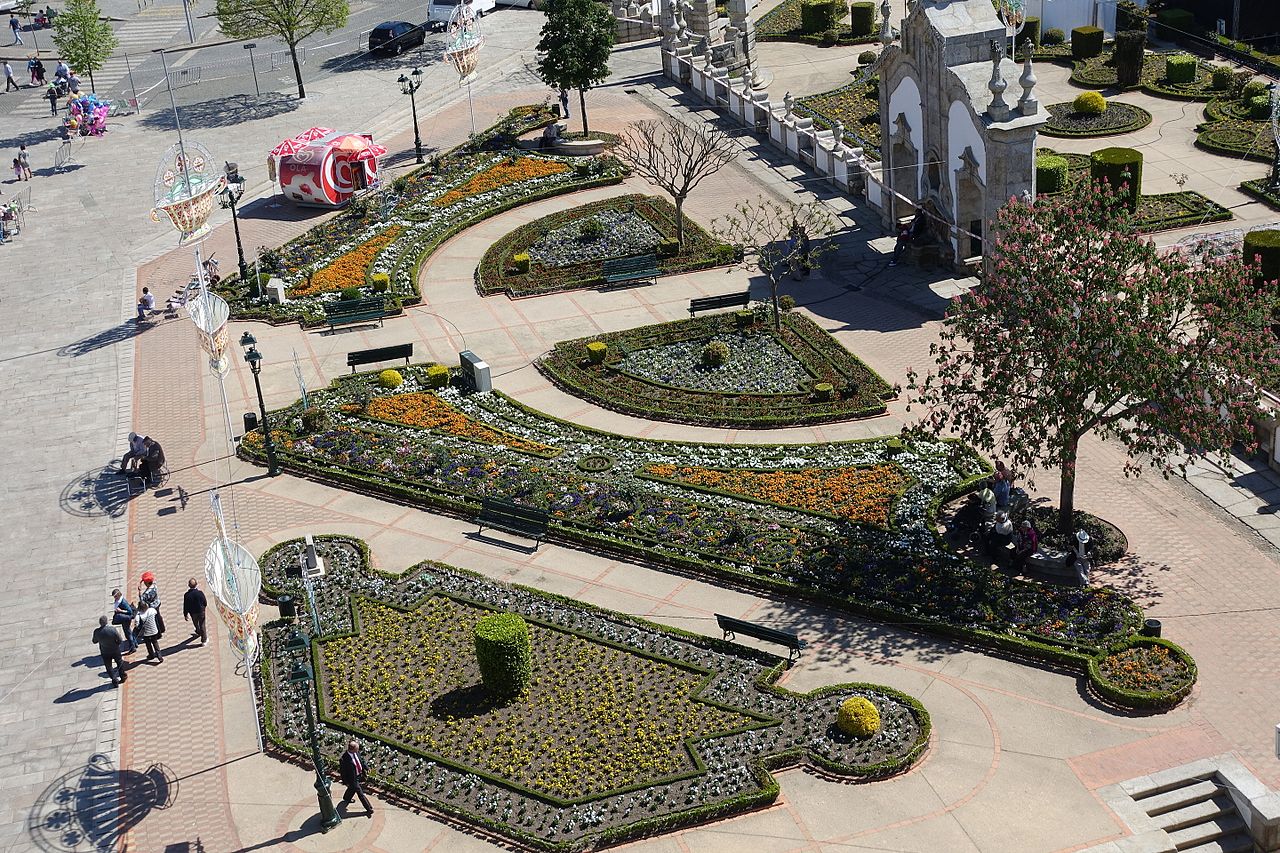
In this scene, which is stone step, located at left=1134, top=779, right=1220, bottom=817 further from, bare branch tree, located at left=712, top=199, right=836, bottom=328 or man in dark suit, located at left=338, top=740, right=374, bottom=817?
bare branch tree, located at left=712, top=199, right=836, bottom=328

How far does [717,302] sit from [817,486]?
11.6 m

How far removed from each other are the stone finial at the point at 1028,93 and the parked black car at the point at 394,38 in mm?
40330

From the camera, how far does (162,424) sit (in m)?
45.6

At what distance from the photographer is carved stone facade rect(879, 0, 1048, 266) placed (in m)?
47.3

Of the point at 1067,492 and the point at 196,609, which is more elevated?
the point at 1067,492

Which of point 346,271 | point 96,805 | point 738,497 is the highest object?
point 346,271

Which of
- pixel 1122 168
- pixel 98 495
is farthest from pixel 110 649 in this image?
pixel 1122 168

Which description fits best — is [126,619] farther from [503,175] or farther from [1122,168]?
[1122,168]

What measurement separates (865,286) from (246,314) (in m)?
20.9

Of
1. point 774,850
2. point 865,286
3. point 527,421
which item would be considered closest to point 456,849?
point 774,850

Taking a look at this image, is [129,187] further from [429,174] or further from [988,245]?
[988,245]

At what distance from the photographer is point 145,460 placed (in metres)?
42.0

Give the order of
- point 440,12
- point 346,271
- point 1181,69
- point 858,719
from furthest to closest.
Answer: point 440,12, point 1181,69, point 346,271, point 858,719

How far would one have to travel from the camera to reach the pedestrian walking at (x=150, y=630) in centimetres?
3491
